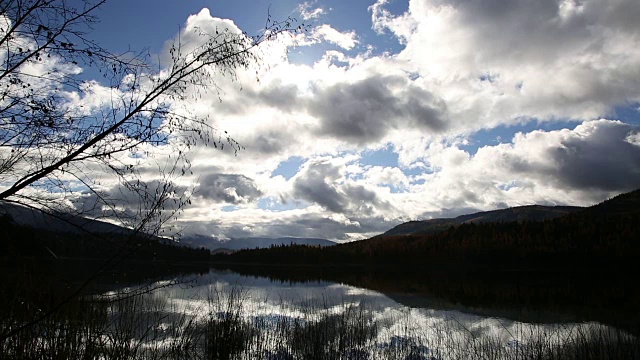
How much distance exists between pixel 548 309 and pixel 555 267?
95.4 metres

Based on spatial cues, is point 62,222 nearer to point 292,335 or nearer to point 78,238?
point 78,238

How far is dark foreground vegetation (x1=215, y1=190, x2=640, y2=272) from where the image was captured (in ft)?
382

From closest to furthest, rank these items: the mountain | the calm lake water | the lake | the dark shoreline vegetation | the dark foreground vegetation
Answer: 1. the mountain
2. the dark shoreline vegetation
3. the lake
4. the calm lake water
5. the dark foreground vegetation

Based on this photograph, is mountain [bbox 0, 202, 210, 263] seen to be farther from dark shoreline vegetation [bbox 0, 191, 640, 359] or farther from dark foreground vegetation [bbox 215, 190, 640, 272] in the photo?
dark foreground vegetation [bbox 215, 190, 640, 272]

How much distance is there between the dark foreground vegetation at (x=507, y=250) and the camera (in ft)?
382

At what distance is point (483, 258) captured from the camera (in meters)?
126

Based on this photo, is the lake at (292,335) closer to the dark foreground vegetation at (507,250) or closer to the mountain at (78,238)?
the mountain at (78,238)

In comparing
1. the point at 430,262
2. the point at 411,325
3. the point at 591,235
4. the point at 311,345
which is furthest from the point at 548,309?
the point at 591,235

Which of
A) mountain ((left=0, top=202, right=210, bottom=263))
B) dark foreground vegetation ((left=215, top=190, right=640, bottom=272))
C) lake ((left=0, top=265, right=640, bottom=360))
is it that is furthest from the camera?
dark foreground vegetation ((left=215, top=190, right=640, bottom=272))

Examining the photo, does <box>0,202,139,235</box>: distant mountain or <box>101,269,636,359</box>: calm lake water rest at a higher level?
<box>0,202,139,235</box>: distant mountain

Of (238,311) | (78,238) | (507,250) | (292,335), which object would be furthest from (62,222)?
(507,250)

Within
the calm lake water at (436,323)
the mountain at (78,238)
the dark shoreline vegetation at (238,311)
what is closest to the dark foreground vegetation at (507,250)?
the dark shoreline vegetation at (238,311)

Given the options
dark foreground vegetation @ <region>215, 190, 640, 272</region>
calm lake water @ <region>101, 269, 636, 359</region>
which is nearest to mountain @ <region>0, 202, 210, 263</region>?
calm lake water @ <region>101, 269, 636, 359</region>

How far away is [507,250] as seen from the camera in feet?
414
